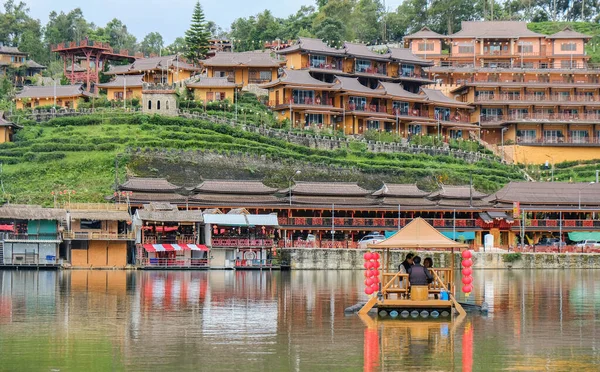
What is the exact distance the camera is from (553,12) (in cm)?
17112

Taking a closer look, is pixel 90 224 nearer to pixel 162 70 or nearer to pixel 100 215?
pixel 100 215

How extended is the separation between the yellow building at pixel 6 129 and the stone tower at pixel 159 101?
12501 mm

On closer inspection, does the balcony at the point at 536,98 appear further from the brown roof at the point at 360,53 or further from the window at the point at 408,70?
the brown roof at the point at 360,53

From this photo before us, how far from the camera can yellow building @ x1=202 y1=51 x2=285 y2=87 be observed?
125 metres

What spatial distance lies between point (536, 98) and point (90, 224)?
6577 cm

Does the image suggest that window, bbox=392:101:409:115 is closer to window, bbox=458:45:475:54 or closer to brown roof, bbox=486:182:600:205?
window, bbox=458:45:475:54

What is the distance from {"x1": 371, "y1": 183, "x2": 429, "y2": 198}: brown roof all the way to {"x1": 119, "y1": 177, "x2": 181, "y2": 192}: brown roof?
57.6ft

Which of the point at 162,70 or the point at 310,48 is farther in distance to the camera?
the point at 162,70

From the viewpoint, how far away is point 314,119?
120m

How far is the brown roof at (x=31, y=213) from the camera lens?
80312 millimetres

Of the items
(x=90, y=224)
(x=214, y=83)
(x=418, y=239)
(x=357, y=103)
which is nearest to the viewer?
(x=418, y=239)

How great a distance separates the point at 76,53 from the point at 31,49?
21414 mm

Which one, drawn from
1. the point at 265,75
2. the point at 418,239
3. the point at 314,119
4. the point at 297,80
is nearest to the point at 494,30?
the point at 265,75

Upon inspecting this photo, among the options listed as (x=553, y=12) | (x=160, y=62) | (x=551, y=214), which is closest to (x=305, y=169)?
(x=551, y=214)
